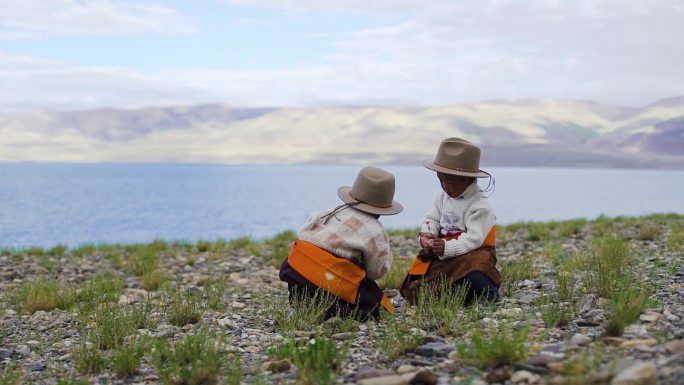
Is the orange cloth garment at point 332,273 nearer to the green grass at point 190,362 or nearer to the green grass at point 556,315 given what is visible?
the green grass at point 190,362

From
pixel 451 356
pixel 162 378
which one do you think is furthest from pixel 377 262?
pixel 162 378

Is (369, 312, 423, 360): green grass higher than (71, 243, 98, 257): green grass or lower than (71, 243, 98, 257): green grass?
higher

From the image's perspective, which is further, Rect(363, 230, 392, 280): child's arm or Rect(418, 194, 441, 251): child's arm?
Rect(418, 194, 441, 251): child's arm

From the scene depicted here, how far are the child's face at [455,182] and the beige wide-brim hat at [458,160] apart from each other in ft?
0.46

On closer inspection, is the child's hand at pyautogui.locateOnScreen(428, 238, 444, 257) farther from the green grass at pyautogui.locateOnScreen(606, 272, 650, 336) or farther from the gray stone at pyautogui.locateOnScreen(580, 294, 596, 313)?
the green grass at pyautogui.locateOnScreen(606, 272, 650, 336)

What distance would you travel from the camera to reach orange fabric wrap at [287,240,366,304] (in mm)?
8406

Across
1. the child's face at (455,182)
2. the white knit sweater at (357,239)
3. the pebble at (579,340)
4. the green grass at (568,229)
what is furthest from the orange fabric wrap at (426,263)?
the green grass at (568,229)

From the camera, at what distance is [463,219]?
8922 mm

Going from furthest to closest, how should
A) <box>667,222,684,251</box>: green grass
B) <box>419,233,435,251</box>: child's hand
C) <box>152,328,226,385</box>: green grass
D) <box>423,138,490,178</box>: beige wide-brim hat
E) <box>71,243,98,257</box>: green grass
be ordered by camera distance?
<box>71,243,98,257</box>: green grass, <box>667,222,684,251</box>: green grass, <box>419,233,435,251</box>: child's hand, <box>423,138,490,178</box>: beige wide-brim hat, <box>152,328,226,385</box>: green grass

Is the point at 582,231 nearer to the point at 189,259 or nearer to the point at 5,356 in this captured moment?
the point at 189,259

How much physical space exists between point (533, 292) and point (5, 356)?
5.93 meters

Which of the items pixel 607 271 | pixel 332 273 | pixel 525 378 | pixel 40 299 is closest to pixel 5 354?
pixel 40 299

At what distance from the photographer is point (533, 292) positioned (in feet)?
31.7

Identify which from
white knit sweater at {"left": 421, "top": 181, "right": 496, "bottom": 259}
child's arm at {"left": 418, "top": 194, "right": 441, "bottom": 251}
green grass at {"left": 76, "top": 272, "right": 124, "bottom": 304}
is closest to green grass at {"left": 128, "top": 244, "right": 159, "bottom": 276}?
green grass at {"left": 76, "top": 272, "right": 124, "bottom": 304}
